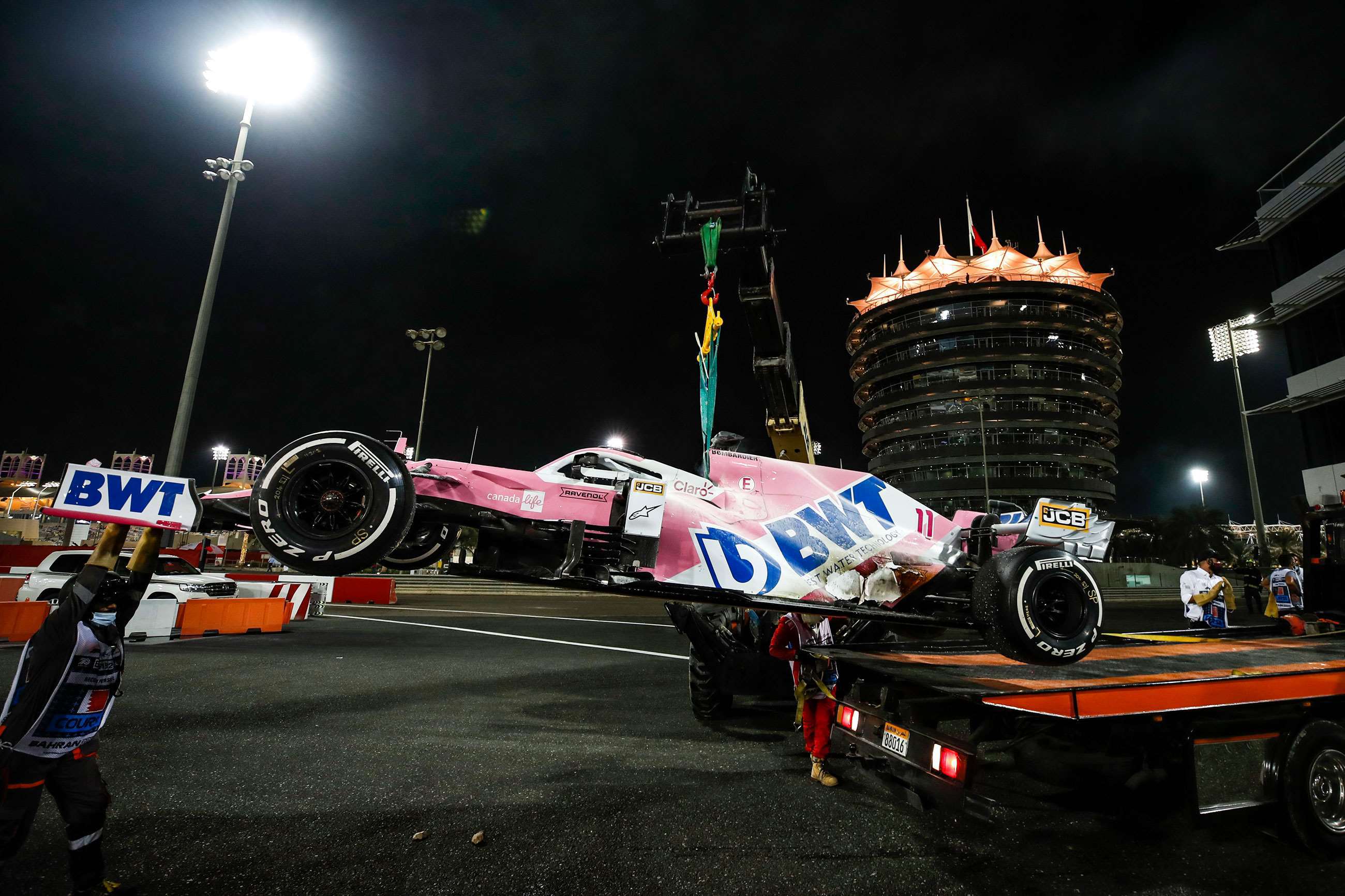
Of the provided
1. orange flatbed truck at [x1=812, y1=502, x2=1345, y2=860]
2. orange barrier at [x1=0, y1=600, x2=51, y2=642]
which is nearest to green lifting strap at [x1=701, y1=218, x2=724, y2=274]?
orange flatbed truck at [x1=812, y1=502, x2=1345, y2=860]

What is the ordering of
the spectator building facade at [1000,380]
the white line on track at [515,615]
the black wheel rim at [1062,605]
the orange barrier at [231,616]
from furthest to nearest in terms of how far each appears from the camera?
1. the spectator building facade at [1000,380]
2. the white line on track at [515,615]
3. the orange barrier at [231,616]
4. the black wheel rim at [1062,605]

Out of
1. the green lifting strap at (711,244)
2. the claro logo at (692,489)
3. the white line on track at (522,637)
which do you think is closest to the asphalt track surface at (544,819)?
the claro logo at (692,489)

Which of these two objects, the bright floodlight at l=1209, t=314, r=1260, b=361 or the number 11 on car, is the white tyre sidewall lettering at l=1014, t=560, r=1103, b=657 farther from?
the bright floodlight at l=1209, t=314, r=1260, b=361

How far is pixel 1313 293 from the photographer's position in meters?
27.9

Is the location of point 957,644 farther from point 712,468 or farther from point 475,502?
point 475,502

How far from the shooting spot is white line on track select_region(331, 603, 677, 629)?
15.5 meters

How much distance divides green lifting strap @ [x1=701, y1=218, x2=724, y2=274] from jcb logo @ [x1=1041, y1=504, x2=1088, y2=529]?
22.4 ft

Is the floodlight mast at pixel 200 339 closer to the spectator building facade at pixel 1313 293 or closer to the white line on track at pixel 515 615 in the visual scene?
the white line on track at pixel 515 615

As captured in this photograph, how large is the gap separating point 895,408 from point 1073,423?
17322mm

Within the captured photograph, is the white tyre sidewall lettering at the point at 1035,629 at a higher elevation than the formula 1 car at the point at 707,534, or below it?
below

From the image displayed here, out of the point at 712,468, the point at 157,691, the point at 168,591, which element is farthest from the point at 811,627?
the point at 168,591

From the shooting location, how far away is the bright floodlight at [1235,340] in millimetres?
29594

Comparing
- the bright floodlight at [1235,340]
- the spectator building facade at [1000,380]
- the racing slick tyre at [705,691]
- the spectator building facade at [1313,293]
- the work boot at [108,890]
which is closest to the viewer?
the work boot at [108,890]

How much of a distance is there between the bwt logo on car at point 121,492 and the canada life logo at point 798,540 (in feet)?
10.7
